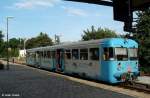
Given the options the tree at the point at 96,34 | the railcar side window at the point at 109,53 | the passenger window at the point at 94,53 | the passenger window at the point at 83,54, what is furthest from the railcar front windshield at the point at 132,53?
the tree at the point at 96,34

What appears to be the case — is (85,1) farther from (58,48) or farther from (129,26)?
(58,48)

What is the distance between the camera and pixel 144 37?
29.7 metres

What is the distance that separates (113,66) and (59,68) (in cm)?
1158

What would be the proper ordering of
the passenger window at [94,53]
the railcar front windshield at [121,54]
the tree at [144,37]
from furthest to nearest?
1. the tree at [144,37]
2. the passenger window at [94,53]
3. the railcar front windshield at [121,54]

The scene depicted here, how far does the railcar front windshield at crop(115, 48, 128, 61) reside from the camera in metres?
18.7

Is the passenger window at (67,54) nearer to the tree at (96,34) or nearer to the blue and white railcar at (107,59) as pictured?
the blue and white railcar at (107,59)

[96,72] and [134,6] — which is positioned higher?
[134,6]

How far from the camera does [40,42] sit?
374 ft

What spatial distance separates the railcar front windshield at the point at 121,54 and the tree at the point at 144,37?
9.47 meters

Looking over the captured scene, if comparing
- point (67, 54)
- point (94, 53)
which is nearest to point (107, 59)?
point (94, 53)

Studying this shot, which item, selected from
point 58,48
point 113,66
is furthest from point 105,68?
point 58,48

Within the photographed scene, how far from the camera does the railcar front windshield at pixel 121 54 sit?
18.7m

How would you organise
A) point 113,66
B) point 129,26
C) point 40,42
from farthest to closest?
1. point 40,42
2. point 113,66
3. point 129,26

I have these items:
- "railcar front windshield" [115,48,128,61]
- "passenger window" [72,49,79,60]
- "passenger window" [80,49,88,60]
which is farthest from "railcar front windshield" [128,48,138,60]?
"passenger window" [72,49,79,60]
